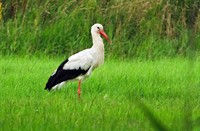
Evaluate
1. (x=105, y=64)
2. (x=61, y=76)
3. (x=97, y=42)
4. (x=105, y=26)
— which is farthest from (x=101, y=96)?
(x=105, y=26)

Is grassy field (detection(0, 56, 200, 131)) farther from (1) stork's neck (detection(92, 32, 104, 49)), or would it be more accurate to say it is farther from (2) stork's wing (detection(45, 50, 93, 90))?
(1) stork's neck (detection(92, 32, 104, 49))

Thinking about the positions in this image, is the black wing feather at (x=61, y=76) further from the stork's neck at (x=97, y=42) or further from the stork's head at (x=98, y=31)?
the stork's head at (x=98, y=31)

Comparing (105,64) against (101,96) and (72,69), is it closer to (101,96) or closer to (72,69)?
(72,69)

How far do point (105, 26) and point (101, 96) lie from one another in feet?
14.3

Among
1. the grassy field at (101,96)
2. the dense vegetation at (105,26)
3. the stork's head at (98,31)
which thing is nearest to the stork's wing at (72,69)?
the grassy field at (101,96)

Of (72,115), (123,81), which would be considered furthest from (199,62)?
(72,115)

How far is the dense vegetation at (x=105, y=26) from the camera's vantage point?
11.0 meters

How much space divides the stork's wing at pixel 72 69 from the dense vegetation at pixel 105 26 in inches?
128

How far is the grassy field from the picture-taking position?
16.8ft

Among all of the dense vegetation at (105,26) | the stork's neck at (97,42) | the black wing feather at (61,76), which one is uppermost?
the stork's neck at (97,42)

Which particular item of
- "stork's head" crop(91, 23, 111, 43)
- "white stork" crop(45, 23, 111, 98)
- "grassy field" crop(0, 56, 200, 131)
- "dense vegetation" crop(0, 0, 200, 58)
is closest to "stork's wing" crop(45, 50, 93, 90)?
"white stork" crop(45, 23, 111, 98)

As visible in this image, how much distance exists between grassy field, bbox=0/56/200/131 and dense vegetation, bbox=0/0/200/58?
19.4 inches

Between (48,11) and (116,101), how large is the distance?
525 cm

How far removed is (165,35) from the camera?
11.5 m
